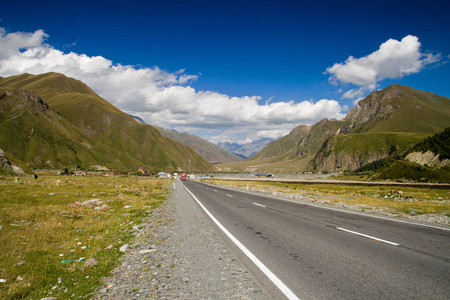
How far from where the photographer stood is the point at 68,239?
870 cm

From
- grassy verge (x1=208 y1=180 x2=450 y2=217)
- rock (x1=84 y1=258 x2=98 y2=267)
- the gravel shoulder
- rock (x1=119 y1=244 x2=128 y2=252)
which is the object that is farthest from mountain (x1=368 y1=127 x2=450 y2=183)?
rock (x1=84 y1=258 x2=98 y2=267)

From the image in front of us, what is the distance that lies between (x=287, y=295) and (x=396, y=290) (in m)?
1.98

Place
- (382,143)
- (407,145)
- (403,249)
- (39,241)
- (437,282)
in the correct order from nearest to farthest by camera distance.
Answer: (437,282) < (403,249) < (39,241) < (407,145) < (382,143)

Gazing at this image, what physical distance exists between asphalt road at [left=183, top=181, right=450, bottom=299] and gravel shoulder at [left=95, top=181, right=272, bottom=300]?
0.44 meters

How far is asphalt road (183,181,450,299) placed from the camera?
4336 millimetres

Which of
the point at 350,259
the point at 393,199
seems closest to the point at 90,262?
the point at 350,259

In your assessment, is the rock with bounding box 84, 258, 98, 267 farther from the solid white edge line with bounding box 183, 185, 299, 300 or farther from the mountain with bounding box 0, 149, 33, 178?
the mountain with bounding box 0, 149, 33, 178

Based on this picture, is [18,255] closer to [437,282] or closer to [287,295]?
[287,295]

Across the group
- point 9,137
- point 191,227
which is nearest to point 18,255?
point 191,227

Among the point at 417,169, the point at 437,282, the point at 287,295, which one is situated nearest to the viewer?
the point at 287,295

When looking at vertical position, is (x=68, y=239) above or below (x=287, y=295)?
below

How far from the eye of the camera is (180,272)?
17.6 feet

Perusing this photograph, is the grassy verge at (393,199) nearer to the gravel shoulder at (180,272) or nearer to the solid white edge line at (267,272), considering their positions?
the solid white edge line at (267,272)

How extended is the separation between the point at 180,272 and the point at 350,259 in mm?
4139
